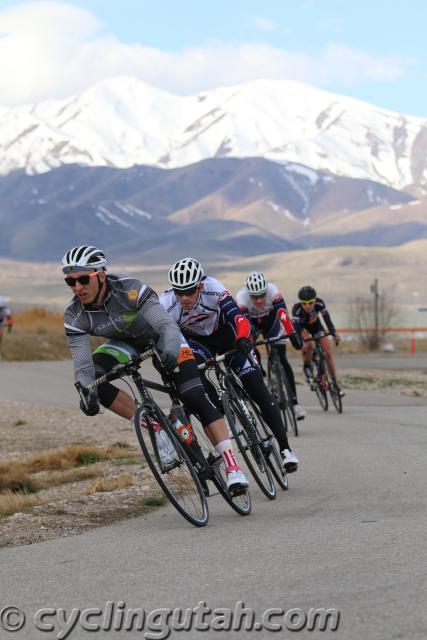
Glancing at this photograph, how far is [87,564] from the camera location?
23.0 feet

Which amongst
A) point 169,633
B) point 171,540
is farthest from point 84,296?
point 169,633

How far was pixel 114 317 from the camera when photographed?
864 cm

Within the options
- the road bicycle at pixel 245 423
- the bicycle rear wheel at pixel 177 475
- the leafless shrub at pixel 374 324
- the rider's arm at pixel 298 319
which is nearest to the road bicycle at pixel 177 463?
the bicycle rear wheel at pixel 177 475

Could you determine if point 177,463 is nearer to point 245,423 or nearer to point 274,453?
point 245,423

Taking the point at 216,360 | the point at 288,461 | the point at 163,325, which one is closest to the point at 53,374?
the point at 288,461

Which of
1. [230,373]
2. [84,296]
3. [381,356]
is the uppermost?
[84,296]

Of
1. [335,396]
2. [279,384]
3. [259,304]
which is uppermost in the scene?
[259,304]

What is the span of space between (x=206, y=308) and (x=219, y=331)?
371 millimetres

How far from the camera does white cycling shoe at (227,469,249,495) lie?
853cm

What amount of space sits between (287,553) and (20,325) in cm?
4362

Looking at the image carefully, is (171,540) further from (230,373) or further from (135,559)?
(230,373)

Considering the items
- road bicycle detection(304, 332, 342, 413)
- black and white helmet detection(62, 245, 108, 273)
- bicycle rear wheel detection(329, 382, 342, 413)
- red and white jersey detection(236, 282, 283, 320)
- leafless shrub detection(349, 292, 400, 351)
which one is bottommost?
leafless shrub detection(349, 292, 400, 351)

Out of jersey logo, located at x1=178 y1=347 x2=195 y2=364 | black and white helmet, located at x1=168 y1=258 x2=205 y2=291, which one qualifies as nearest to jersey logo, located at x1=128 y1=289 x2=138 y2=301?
jersey logo, located at x1=178 y1=347 x2=195 y2=364

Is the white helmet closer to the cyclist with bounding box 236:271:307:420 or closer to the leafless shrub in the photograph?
the cyclist with bounding box 236:271:307:420
